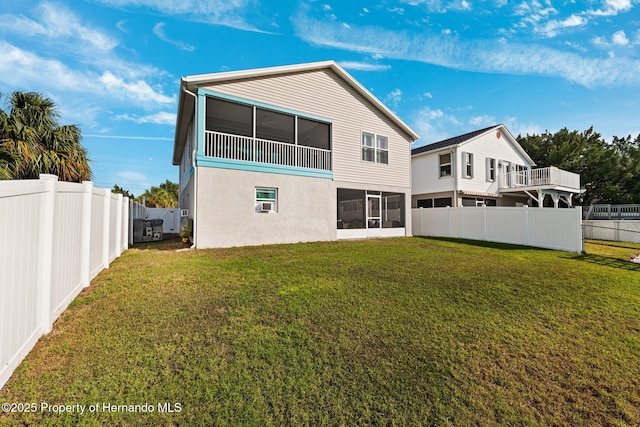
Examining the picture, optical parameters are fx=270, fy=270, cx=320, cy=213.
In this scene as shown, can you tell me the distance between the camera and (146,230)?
11562mm

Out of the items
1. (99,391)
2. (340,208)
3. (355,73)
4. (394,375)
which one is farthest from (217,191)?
(355,73)

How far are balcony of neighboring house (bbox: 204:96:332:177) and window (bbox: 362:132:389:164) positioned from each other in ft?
6.71

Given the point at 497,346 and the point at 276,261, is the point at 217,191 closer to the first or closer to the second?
the point at 276,261

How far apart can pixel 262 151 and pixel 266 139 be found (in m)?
1.50

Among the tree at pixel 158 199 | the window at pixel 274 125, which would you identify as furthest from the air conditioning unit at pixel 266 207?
the tree at pixel 158 199

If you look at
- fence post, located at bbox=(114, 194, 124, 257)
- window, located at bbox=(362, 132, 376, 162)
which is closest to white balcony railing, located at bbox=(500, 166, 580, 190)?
window, located at bbox=(362, 132, 376, 162)

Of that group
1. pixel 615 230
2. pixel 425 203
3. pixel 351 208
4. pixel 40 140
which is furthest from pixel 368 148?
pixel 40 140

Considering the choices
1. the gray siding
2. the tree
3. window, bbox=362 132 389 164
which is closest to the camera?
the gray siding

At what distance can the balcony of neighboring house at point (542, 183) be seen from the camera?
1758cm

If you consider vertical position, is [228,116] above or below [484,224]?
above

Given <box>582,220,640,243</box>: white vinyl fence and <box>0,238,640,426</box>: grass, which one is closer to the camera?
<box>0,238,640,426</box>: grass

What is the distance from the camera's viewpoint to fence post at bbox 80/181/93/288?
172 inches

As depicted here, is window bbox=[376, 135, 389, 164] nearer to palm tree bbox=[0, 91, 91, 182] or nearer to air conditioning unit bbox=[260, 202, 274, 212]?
air conditioning unit bbox=[260, 202, 274, 212]

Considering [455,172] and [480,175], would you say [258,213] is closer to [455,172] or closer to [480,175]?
[455,172]
